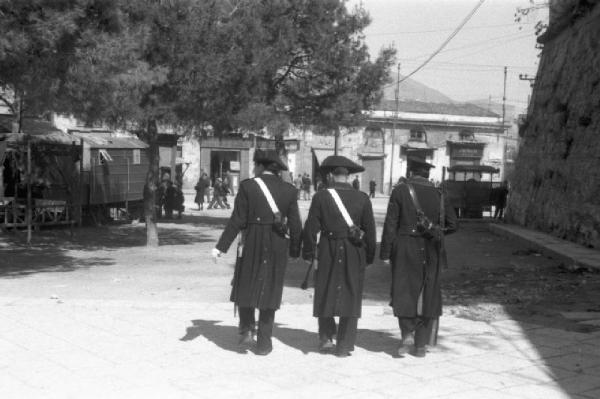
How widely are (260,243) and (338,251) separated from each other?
0.63m

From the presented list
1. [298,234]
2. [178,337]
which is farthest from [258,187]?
[178,337]

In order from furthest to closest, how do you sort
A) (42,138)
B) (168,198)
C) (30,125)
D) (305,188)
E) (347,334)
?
(305,188) < (168,198) < (30,125) < (42,138) < (347,334)

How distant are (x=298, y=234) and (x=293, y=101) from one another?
17830 millimetres

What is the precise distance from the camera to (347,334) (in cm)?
627

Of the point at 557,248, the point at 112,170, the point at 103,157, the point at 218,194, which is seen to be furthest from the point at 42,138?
the point at 218,194

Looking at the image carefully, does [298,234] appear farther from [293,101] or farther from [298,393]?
[293,101]

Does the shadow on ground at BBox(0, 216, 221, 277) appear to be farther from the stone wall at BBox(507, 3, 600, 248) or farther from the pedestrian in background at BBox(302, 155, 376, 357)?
the stone wall at BBox(507, 3, 600, 248)

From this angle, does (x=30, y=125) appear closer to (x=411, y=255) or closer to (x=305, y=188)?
(x=411, y=255)

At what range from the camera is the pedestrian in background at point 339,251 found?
6.23 meters

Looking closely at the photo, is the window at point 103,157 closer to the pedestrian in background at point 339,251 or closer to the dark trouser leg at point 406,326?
the pedestrian in background at point 339,251

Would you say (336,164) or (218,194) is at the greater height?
(336,164)

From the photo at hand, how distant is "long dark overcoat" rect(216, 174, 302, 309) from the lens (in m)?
6.27

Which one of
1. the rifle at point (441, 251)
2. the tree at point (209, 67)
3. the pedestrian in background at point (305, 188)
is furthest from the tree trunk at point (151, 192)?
the pedestrian in background at point (305, 188)

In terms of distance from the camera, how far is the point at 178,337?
22.9 feet
